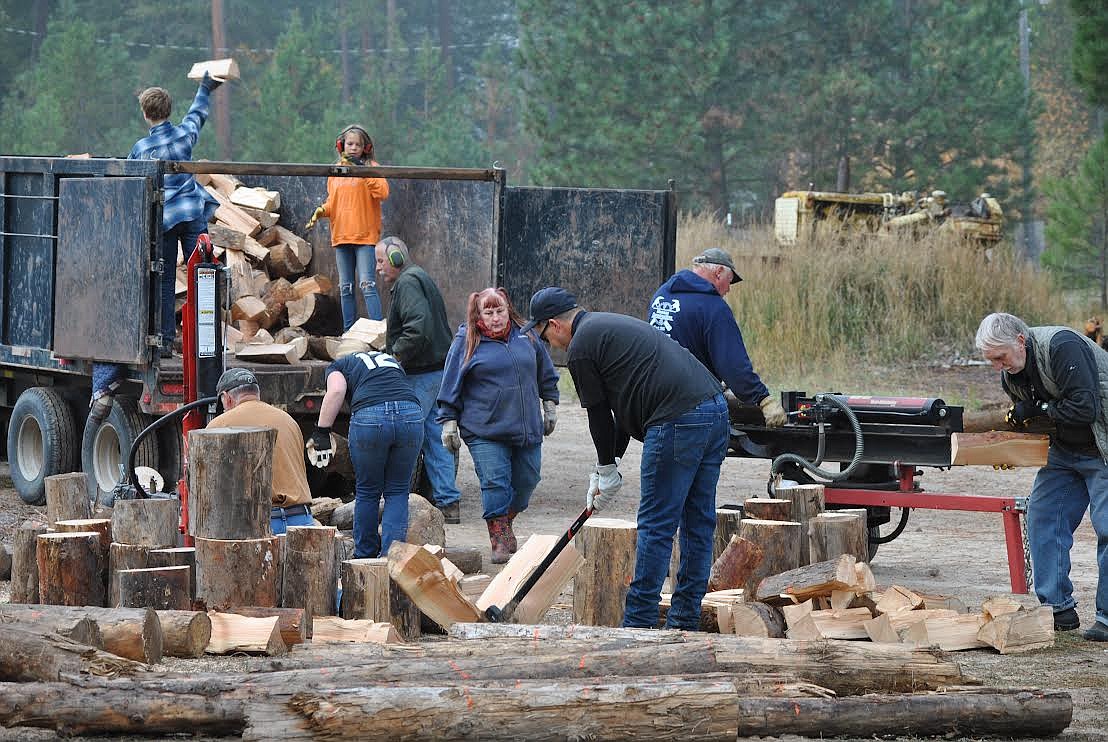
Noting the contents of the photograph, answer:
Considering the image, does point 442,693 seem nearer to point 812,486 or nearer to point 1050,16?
point 812,486

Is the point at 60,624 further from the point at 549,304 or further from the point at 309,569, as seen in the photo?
the point at 549,304

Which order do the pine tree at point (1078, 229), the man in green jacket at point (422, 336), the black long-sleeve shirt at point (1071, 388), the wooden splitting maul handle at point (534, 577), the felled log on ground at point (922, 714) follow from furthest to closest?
1. the pine tree at point (1078, 229)
2. the man in green jacket at point (422, 336)
3. the black long-sleeve shirt at point (1071, 388)
4. the wooden splitting maul handle at point (534, 577)
5. the felled log on ground at point (922, 714)

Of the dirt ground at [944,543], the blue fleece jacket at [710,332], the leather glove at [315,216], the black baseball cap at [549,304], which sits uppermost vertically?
the leather glove at [315,216]

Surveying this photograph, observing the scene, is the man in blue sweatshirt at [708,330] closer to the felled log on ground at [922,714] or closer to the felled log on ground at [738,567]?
the felled log on ground at [738,567]

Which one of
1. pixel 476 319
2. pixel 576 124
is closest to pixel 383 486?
pixel 476 319

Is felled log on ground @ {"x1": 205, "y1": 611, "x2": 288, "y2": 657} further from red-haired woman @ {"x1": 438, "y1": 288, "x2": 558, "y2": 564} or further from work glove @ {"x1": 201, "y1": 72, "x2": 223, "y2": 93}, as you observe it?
work glove @ {"x1": 201, "y1": 72, "x2": 223, "y2": 93}

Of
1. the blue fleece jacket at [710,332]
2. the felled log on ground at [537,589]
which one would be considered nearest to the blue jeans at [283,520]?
the felled log on ground at [537,589]

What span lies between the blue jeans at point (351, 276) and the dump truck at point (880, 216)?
10.3m

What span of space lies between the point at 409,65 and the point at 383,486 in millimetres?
41684

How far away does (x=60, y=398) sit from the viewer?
11398 millimetres

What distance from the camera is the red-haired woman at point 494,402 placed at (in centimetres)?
893

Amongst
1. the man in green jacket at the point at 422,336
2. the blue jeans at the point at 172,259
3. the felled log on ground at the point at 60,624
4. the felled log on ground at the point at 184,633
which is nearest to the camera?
the felled log on ground at the point at 60,624

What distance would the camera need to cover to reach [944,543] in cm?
1035

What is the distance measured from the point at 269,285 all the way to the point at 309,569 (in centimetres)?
553
